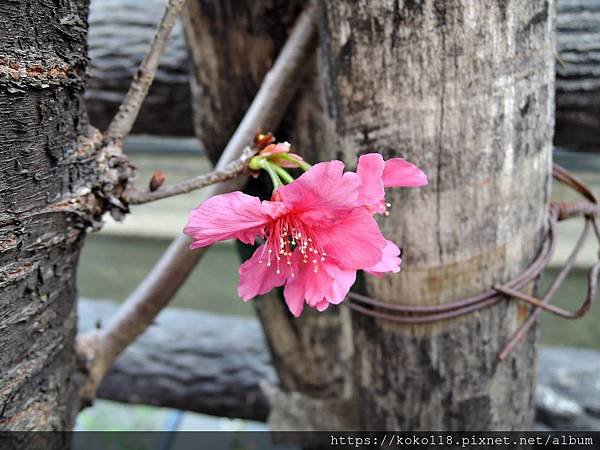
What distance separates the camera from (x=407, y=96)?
61 centimetres

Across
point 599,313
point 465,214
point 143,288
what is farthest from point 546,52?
point 599,313

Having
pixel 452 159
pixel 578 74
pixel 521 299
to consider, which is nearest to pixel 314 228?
pixel 452 159

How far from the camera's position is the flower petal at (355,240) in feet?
1.51

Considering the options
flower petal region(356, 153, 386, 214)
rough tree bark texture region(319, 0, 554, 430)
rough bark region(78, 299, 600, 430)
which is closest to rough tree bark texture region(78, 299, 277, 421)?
rough bark region(78, 299, 600, 430)

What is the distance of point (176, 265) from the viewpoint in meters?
0.82

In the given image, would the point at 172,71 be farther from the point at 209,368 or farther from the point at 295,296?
the point at 295,296

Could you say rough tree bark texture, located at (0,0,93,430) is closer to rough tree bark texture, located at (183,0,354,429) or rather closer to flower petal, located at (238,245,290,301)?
flower petal, located at (238,245,290,301)

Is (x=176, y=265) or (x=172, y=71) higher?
(x=172, y=71)

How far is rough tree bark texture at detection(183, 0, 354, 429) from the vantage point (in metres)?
0.93

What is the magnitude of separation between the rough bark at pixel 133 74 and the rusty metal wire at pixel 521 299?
725 millimetres

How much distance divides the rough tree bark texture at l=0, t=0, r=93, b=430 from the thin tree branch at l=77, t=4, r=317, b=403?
0.63 ft

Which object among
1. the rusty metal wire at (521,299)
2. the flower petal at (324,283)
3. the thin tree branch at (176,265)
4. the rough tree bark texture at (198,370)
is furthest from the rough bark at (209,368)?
the flower petal at (324,283)

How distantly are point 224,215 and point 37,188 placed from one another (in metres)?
0.20

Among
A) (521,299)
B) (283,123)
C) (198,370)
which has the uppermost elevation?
(283,123)
